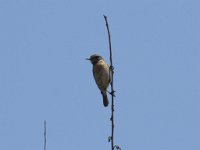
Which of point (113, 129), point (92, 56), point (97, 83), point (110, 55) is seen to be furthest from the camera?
point (92, 56)

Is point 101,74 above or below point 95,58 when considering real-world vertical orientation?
below

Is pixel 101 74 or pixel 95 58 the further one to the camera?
pixel 95 58

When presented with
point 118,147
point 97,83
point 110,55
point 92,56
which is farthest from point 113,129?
point 92,56

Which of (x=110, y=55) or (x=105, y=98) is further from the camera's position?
(x=105, y=98)

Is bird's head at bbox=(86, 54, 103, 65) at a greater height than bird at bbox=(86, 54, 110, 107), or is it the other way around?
bird's head at bbox=(86, 54, 103, 65)

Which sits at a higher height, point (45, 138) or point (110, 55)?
point (110, 55)

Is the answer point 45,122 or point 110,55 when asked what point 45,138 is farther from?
point 110,55

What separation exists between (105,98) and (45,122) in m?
6.73

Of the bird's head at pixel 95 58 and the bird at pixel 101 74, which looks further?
the bird's head at pixel 95 58

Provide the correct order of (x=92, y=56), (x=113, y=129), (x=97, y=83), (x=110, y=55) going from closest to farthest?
(x=113, y=129), (x=110, y=55), (x=97, y=83), (x=92, y=56)

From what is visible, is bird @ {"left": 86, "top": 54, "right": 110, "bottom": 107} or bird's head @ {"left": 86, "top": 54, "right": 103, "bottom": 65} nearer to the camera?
bird @ {"left": 86, "top": 54, "right": 110, "bottom": 107}

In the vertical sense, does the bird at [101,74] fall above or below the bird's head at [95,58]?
below

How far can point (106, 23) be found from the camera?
11.4ft

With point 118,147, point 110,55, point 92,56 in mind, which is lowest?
point 118,147
